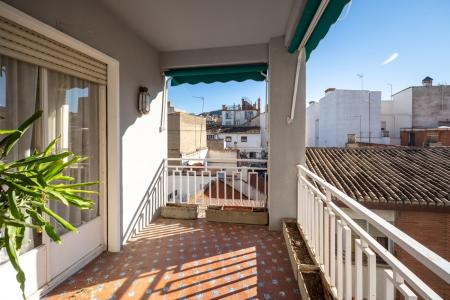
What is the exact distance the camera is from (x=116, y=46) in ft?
10.3

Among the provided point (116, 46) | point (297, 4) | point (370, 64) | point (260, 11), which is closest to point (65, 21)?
point (116, 46)

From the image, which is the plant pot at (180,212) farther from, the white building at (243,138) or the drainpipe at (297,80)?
the white building at (243,138)

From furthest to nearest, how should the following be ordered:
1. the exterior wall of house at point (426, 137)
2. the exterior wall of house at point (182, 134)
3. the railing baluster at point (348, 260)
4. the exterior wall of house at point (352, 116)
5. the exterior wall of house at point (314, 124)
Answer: the exterior wall of house at point (314, 124), the exterior wall of house at point (352, 116), the exterior wall of house at point (182, 134), the exterior wall of house at point (426, 137), the railing baluster at point (348, 260)

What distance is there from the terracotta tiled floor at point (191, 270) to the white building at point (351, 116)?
17.4 m

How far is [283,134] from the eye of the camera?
384 centimetres

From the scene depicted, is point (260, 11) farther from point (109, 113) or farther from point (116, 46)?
point (109, 113)

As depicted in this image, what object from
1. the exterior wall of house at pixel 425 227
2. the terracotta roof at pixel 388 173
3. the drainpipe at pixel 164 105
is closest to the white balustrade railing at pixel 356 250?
the drainpipe at pixel 164 105

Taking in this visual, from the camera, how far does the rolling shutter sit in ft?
6.19

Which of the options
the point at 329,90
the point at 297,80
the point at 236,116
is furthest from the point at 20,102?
the point at 236,116

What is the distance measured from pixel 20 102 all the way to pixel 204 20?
7.66 feet

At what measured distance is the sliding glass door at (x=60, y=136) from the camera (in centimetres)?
204

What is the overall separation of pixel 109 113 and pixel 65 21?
1117 millimetres

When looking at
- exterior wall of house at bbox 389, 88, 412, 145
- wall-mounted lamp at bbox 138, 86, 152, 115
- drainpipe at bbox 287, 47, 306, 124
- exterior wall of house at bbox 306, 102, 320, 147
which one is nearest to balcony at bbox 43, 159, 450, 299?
drainpipe at bbox 287, 47, 306, 124

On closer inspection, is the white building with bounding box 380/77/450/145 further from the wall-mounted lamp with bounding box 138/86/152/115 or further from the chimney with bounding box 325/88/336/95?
the wall-mounted lamp with bounding box 138/86/152/115
